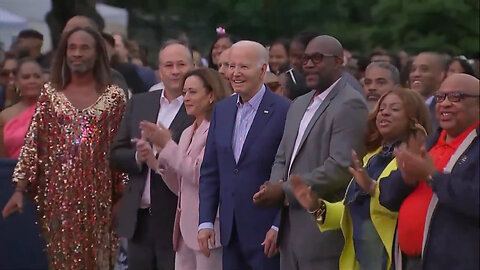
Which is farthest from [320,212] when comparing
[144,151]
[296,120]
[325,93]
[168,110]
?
[168,110]

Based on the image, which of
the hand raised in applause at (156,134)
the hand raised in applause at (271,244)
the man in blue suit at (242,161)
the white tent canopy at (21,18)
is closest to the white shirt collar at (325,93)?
the man in blue suit at (242,161)

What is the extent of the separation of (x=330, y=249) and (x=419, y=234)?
107 cm

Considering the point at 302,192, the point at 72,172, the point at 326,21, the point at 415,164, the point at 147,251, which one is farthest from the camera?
the point at 326,21

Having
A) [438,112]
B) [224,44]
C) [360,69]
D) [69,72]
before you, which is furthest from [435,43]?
[438,112]

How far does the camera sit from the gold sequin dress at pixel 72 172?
31.8 ft

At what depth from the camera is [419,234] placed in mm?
7086

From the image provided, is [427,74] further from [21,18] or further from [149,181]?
[21,18]

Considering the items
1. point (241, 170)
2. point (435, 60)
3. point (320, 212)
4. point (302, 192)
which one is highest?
point (435, 60)

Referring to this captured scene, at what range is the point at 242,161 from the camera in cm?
862

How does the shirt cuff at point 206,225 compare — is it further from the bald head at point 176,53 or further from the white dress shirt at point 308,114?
the bald head at point 176,53

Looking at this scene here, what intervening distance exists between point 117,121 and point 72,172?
0.55 metres

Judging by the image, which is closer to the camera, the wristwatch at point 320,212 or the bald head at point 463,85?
the bald head at point 463,85

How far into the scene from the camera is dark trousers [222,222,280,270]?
859 centimetres

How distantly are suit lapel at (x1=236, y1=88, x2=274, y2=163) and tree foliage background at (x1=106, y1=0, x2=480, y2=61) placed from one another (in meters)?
13.0
